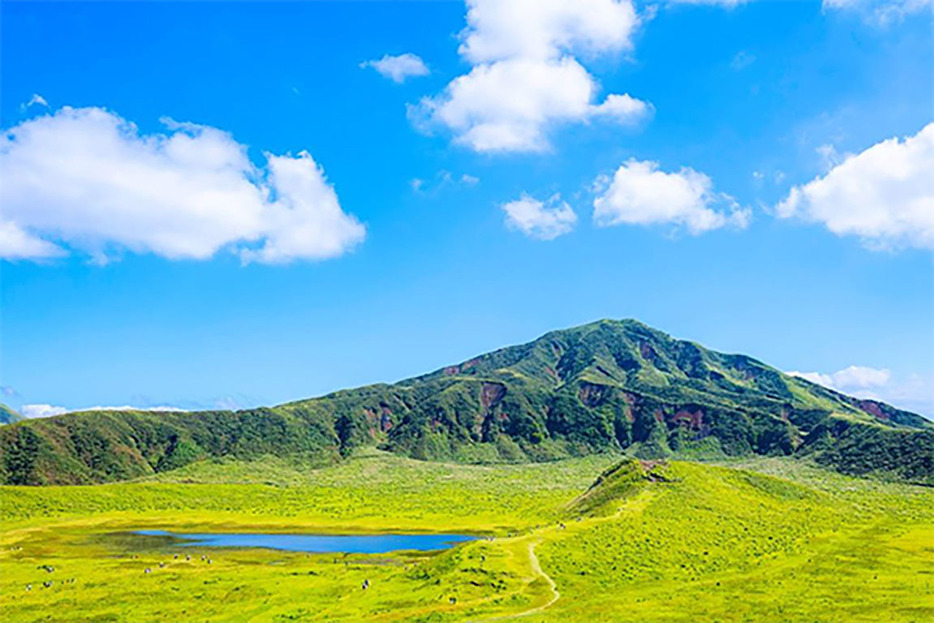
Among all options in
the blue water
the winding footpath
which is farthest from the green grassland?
the blue water

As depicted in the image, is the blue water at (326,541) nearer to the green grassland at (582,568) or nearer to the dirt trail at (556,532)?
the green grassland at (582,568)

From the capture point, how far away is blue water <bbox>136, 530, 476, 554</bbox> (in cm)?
12581

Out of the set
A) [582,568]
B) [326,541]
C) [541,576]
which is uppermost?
[541,576]

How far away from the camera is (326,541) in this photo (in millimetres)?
136500

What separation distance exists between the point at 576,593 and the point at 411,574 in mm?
24131

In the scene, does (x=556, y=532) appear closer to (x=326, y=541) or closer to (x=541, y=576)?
(x=541, y=576)

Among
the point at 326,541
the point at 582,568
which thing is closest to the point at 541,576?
the point at 582,568

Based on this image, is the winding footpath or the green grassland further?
the green grassland

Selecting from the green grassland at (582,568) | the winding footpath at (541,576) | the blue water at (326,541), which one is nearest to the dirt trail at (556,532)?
the winding footpath at (541,576)

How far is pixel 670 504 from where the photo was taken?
397 feet

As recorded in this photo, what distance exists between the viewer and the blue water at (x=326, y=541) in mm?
125812

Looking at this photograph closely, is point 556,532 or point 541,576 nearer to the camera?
point 541,576

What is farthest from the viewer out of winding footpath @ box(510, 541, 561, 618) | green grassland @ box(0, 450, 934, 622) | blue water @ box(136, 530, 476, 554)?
blue water @ box(136, 530, 476, 554)

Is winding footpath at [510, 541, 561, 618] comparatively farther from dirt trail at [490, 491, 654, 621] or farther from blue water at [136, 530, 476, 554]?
blue water at [136, 530, 476, 554]
